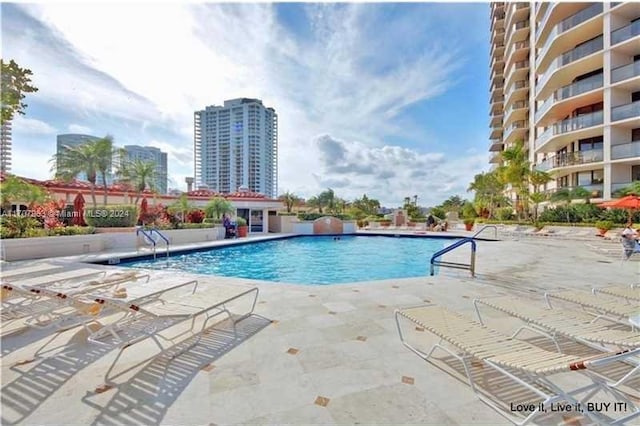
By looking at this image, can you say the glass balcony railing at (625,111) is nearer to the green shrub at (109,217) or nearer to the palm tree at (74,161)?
the green shrub at (109,217)

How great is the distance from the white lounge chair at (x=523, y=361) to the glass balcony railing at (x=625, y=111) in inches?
920

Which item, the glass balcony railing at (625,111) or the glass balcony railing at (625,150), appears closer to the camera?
the glass balcony railing at (625,150)

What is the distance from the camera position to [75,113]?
1211cm

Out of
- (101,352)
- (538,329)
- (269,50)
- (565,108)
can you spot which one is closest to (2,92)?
(269,50)

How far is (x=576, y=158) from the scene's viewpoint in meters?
21.3

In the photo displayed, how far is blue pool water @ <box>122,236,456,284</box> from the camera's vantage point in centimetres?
1023

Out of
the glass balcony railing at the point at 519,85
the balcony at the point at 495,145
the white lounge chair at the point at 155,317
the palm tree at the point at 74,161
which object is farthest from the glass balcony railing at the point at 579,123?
the palm tree at the point at 74,161

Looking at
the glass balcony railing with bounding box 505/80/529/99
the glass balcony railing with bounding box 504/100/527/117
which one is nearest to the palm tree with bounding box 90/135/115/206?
the glass balcony railing with bounding box 504/100/527/117

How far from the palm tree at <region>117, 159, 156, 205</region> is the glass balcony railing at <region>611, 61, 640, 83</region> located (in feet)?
95.0

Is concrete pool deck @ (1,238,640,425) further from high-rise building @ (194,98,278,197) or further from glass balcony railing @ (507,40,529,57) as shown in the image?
high-rise building @ (194,98,278,197)

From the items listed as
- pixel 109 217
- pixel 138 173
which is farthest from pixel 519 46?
pixel 109 217

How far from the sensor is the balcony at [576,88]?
66.1 feet

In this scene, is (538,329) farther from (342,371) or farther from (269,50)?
(269,50)

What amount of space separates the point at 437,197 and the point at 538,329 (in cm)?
4827
